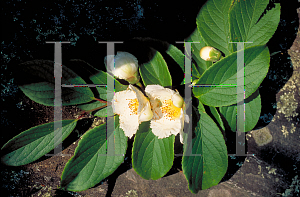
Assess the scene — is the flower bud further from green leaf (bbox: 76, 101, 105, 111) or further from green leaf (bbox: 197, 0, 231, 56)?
green leaf (bbox: 76, 101, 105, 111)

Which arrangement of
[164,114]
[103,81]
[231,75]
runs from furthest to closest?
1. [103,81]
2. [164,114]
3. [231,75]

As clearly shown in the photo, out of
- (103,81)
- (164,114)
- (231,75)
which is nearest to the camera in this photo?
(231,75)

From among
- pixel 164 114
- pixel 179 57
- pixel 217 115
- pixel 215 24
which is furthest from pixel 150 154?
pixel 215 24

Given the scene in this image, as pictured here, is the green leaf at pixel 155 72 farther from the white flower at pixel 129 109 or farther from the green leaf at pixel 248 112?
the green leaf at pixel 248 112

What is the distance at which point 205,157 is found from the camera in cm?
107

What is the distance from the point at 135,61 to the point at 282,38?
1.00m

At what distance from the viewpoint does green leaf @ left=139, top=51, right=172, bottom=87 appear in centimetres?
100

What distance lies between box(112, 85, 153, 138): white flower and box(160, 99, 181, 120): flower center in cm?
8

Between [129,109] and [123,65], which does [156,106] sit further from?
[123,65]

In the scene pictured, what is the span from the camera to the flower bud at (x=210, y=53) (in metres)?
1.05

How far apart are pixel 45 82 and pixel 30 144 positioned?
15.2 inches

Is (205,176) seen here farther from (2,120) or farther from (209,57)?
(2,120)

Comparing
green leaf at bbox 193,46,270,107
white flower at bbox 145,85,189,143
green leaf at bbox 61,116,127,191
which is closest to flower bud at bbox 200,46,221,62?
green leaf at bbox 193,46,270,107

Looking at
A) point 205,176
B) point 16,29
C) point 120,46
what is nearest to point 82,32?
point 120,46
